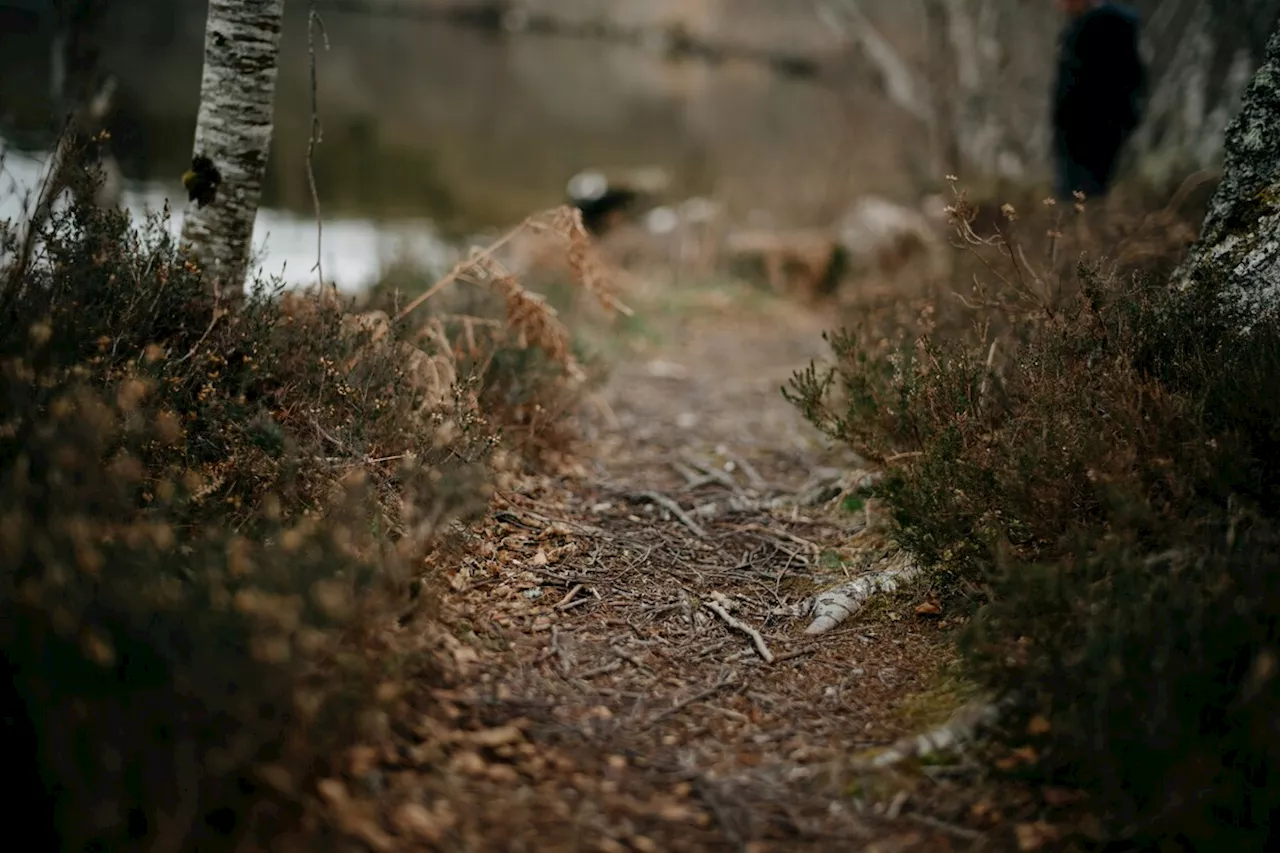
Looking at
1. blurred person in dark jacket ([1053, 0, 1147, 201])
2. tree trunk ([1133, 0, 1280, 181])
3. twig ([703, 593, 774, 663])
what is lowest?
twig ([703, 593, 774, 663])

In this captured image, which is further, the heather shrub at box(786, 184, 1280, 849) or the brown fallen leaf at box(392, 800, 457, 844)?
the heather shrub at box(786, 184, 1280, 849)

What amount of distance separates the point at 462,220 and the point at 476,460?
1301 centimetres

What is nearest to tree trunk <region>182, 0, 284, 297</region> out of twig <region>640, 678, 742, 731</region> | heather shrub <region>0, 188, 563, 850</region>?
heather shrub <region>0, 188, 563, 850</region>

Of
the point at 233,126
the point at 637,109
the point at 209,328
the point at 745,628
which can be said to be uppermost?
the point at 637,109

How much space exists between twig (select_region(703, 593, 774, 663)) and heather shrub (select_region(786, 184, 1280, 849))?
78 cm

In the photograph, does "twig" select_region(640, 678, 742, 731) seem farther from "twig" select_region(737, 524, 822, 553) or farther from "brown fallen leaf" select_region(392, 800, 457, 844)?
"twig" select_region(737, 524, 822, 553)

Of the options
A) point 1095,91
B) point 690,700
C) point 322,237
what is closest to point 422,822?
point 690,700

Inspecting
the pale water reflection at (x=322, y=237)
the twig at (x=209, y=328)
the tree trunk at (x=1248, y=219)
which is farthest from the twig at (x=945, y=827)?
the pale water reflection at (x=322, y=237)

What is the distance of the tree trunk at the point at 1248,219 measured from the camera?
3924mm

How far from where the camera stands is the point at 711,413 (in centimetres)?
702

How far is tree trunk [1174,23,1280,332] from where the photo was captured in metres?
3.92

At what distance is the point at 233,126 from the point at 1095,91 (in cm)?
676

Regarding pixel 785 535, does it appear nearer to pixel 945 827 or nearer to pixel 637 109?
pixel 945 827

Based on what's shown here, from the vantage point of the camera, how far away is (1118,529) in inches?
126
